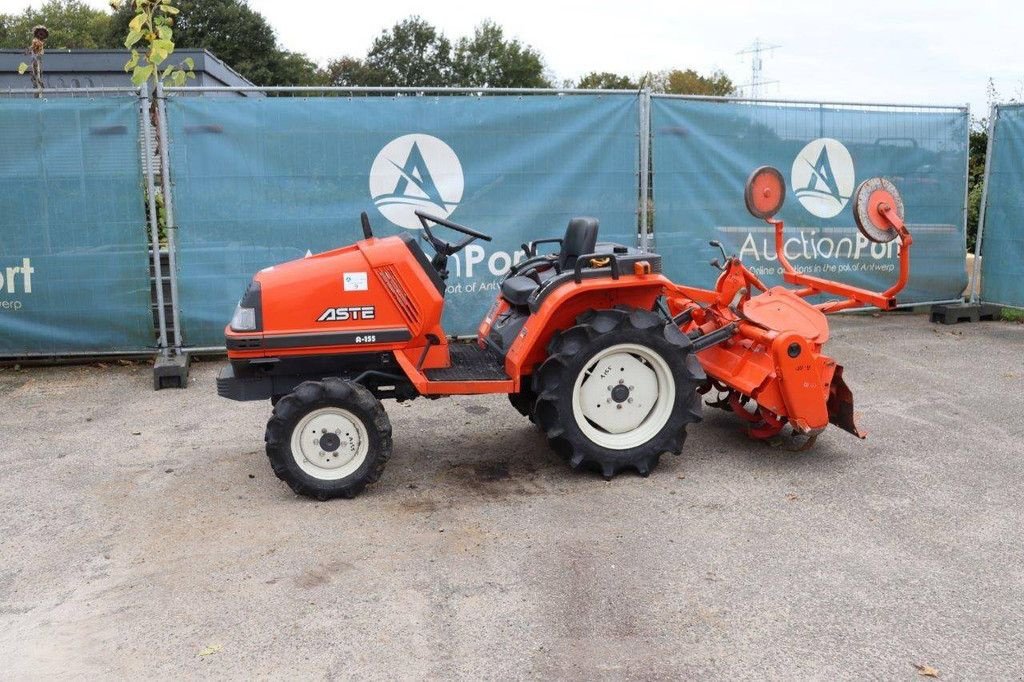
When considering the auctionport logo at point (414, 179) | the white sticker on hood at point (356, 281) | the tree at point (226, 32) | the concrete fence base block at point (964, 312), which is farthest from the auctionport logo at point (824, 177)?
the tree at point (226, 32)

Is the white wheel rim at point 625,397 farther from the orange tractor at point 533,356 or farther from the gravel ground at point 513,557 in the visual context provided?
the gravel ground at point 513,557

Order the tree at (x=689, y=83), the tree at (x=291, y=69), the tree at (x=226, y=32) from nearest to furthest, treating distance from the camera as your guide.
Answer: the tree at (x=226, y=32) < the tree at (x=291, y=69) < the tree at (x=689, y=83)

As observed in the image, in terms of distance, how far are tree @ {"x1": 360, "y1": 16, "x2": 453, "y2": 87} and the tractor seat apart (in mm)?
55136

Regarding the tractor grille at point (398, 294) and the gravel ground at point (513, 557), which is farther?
the tractor grille at point (398, 294)

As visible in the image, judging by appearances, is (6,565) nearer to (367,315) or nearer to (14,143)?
(367,315)

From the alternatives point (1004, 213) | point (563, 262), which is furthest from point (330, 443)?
point (1004, 213)

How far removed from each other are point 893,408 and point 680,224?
275 cm

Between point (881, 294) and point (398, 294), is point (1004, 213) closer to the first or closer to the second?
point (881, 294)

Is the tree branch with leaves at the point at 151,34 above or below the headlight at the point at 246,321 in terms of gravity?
above

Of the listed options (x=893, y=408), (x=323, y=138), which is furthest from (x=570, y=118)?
(x=893, y=408)

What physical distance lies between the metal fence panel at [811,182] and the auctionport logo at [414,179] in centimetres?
186

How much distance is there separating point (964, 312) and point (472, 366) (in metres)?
6.58

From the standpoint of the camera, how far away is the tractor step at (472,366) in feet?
16.0

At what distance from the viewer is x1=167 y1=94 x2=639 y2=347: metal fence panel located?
7.41 meters
